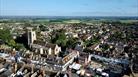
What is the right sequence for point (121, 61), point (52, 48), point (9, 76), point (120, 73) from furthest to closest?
1. point (52, 48)
2. point (121, 61)
3. point (120, 73)
4. point (9, 76)

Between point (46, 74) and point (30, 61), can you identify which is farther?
point (30, 61)

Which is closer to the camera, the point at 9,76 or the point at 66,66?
the point at 9,76

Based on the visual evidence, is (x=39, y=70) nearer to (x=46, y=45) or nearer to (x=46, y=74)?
(x=46, y=74)

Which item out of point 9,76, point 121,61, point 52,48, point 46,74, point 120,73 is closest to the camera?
point 9,76

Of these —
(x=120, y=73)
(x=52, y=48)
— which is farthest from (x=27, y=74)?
(x=52, y=48)

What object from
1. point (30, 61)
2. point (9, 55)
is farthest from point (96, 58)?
point (9, 55)

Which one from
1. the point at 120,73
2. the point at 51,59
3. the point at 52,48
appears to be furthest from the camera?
the point at 52,48

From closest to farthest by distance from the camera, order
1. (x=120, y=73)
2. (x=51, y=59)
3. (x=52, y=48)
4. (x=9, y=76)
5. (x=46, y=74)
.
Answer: (x=9, y=76), (x=46, y=74), (x=120, y=73), (x=51, y=59), (x=52, y=48)

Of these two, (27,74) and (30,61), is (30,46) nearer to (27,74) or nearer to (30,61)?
(30,61)
